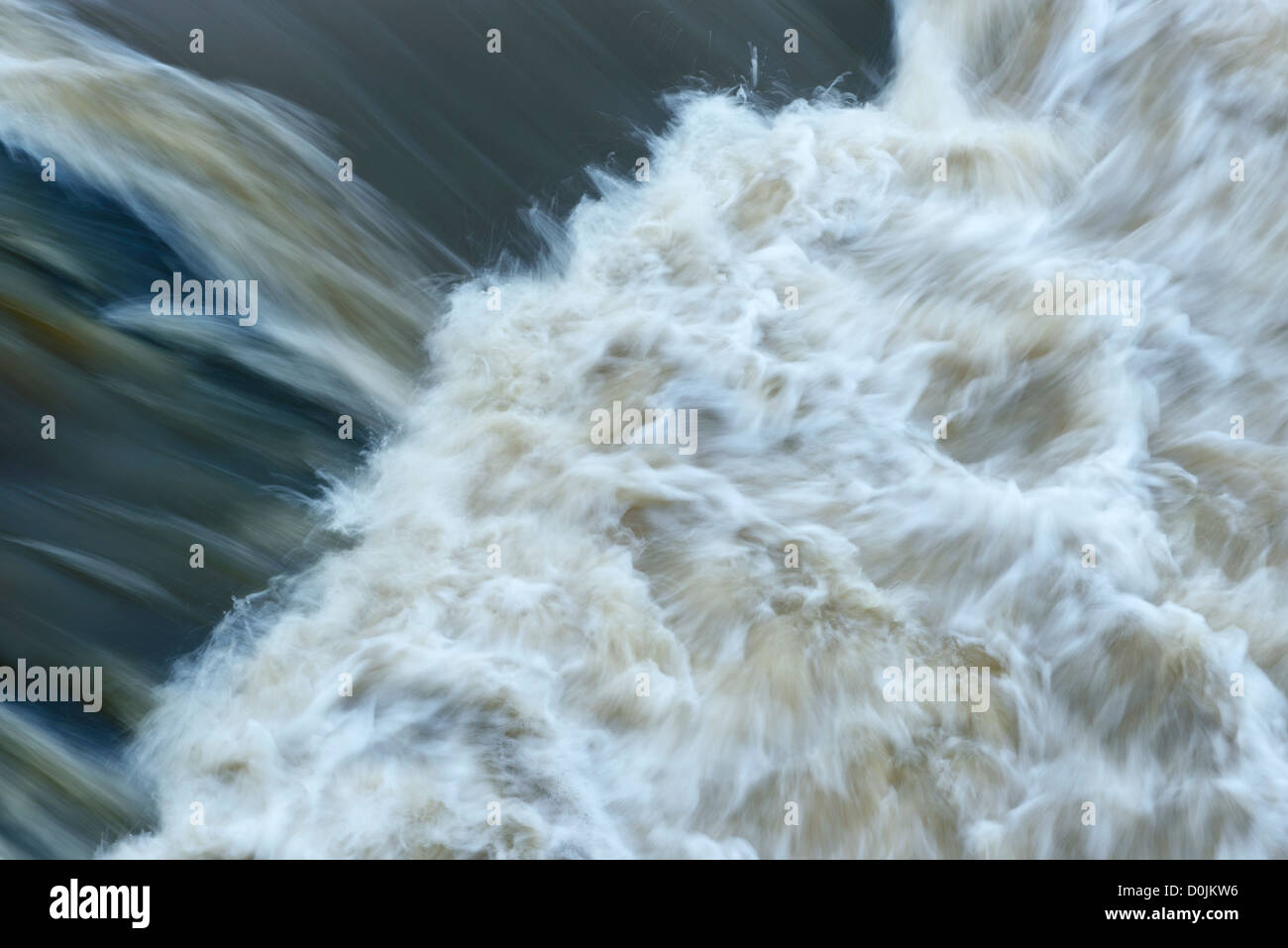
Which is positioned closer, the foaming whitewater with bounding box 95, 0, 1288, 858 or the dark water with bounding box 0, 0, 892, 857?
the foaming whitewater with bounding box 95, 0, 1288, 858


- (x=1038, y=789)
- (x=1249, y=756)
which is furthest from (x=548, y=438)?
(x=1249, y=756)

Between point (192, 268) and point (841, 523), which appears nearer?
point (841, 523)

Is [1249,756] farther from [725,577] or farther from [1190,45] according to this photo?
[1190,45]

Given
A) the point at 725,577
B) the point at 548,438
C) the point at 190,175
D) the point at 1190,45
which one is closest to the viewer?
the point at 725,577

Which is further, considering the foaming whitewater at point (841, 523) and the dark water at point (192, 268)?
the dark water at point (192, 268)
